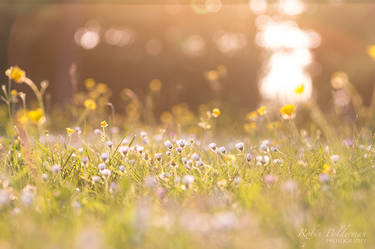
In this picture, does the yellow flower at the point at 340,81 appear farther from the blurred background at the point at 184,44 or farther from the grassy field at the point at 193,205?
the blurred background at the point at 184,44

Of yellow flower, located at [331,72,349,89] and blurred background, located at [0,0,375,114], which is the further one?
blurred background, located at [0,0,375,114]

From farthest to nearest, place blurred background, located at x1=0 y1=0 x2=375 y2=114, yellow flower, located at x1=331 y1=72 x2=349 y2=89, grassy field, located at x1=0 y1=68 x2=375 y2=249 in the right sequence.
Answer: blurred background, located at x1=0 y1=0 x2=375 y2=114 < yellow flower, located at x1=331 y1=72 x2=349 y2=89 < grassy field, located at x1=0 y1=68 x2=375 y2=249

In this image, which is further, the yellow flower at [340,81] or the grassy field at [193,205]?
the yellow flower at [340,81]

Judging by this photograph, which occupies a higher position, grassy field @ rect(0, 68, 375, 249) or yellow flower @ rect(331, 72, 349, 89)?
yellow flower @ rect(331, 72, 349, 89)

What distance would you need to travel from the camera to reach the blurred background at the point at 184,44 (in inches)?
333

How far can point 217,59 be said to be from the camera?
912 cm

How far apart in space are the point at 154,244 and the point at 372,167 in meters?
1.36

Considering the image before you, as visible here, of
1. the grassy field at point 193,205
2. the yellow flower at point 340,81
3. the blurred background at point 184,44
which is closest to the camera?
the grassy field at point 193,205

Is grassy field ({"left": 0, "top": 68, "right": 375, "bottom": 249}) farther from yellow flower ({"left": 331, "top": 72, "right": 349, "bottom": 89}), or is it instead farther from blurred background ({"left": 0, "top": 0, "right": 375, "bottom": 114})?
blurred background ({"left": 0, "top": 0, "right": 375, "bottom": 114})

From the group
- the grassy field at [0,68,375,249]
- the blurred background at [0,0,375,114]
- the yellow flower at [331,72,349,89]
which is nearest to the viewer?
the grassy field at [0,68,375,249]

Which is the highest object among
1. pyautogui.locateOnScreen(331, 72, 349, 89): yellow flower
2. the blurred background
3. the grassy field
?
the blurred background

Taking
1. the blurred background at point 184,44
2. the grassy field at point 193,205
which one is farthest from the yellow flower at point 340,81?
the blurred background at point 184,44

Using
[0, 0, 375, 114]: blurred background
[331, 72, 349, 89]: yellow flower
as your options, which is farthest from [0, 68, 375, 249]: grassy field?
[0, 0, 375, 114]: blurred background

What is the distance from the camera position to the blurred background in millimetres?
8453
